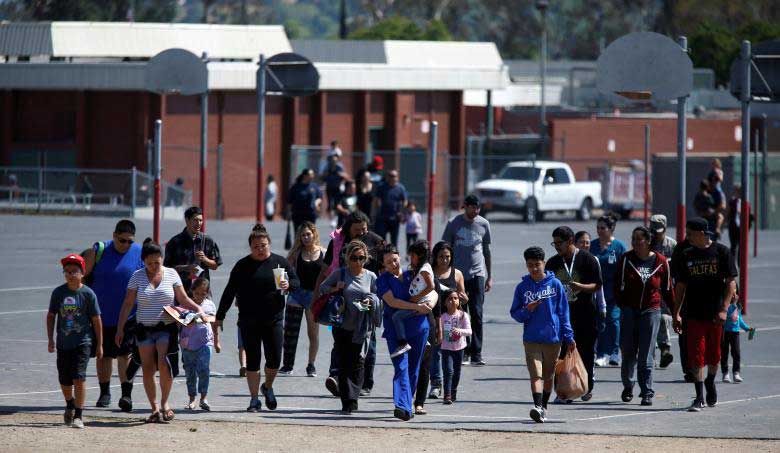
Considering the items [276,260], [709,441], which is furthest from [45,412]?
[709,441]

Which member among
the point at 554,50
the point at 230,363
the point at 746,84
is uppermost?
the point at 554,50

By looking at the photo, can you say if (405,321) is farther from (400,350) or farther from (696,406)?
(696,406)

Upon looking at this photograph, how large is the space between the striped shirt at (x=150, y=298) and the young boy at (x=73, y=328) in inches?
16.3

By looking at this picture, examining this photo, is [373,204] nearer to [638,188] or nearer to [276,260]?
[276,260]

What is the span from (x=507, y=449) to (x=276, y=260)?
2842 millimetres

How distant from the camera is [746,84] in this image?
19516 millimetres

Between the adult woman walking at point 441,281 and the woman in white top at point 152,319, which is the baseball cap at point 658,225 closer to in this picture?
the adult woman walking at point 441,281

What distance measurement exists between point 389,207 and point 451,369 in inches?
507

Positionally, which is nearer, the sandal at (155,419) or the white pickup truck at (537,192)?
the sandal at (155,419)

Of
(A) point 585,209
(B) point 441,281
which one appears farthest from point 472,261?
(A) point 585,209

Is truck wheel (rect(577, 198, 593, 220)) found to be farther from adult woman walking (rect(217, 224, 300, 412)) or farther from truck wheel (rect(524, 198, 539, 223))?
adult woman walking (rect(217, 224, 300, 412))

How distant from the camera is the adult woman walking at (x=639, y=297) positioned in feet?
46.7

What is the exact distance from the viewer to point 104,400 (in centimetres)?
1358

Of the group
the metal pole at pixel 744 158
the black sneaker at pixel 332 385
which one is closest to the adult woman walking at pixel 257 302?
the black sneaker at pixel 332 385
